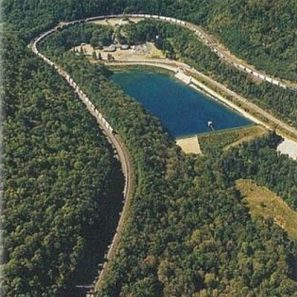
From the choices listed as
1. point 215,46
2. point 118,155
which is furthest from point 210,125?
point 215,46

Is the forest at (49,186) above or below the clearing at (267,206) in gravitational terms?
above

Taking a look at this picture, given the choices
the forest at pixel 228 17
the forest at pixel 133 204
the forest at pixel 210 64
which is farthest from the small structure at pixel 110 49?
the forest at pixel 133 204

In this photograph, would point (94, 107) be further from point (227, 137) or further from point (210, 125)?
point (227, 137)

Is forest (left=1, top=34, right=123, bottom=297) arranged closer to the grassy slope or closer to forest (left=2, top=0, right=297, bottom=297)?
forest (left=2, top=0, right=297, bottom=297)

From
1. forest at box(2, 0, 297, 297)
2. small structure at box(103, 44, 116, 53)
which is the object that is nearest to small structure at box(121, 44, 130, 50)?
small structure at box(103, 44, 116, 53)

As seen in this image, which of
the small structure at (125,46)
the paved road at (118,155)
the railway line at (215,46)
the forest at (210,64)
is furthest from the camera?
the small structure at (125,46)

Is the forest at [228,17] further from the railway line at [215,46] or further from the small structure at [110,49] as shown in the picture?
the small structure at [110,49]
